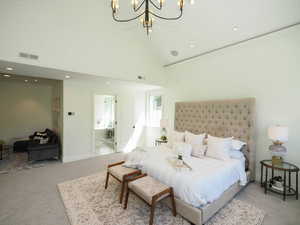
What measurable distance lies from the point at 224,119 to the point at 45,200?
4077mm

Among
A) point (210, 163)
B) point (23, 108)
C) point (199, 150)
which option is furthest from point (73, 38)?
point (23, 108)

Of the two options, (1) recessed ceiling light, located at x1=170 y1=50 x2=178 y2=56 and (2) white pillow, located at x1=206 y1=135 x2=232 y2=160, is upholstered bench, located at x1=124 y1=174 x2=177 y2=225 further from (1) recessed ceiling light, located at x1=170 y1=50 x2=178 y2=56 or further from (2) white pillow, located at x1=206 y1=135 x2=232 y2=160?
(1) recessed ceiling light, located at x1=170 y1=50 x2=178 y2=56

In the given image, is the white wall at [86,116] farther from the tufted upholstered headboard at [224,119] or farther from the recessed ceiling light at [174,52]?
the tufted upholstered headboard at [224,119]

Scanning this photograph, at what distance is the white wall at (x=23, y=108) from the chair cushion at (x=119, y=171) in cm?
532

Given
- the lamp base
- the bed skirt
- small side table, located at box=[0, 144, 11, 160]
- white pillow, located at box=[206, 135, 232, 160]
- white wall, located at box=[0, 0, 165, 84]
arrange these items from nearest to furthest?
1. the bed skirt
2. the lamp base
3. white wall, located at box=[0, 0, 165, 84]
4. white pillow, located at box=[206, 135, 232, 160]
5. small side table, located at box=[0, 144, 11, 160]

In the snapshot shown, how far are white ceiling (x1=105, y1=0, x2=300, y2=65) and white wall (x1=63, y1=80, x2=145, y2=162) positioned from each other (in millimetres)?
2253

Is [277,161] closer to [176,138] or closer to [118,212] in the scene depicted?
[176,138]

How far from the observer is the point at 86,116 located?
5.05 m

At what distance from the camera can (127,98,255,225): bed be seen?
6.75 feet

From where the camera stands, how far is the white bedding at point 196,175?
2.06m

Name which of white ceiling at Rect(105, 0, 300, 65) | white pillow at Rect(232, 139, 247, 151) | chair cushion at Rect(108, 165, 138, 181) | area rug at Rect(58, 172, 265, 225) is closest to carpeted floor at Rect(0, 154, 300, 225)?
area rug at Rect(58, 172, 265, 225)

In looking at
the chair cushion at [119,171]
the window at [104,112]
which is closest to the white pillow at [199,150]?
the chair cushion at [119,171]

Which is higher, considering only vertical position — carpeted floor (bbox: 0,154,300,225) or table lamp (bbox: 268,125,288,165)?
table lamp (bbox: 268,125,288,165)

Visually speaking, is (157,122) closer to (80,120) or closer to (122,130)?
(122,130)
